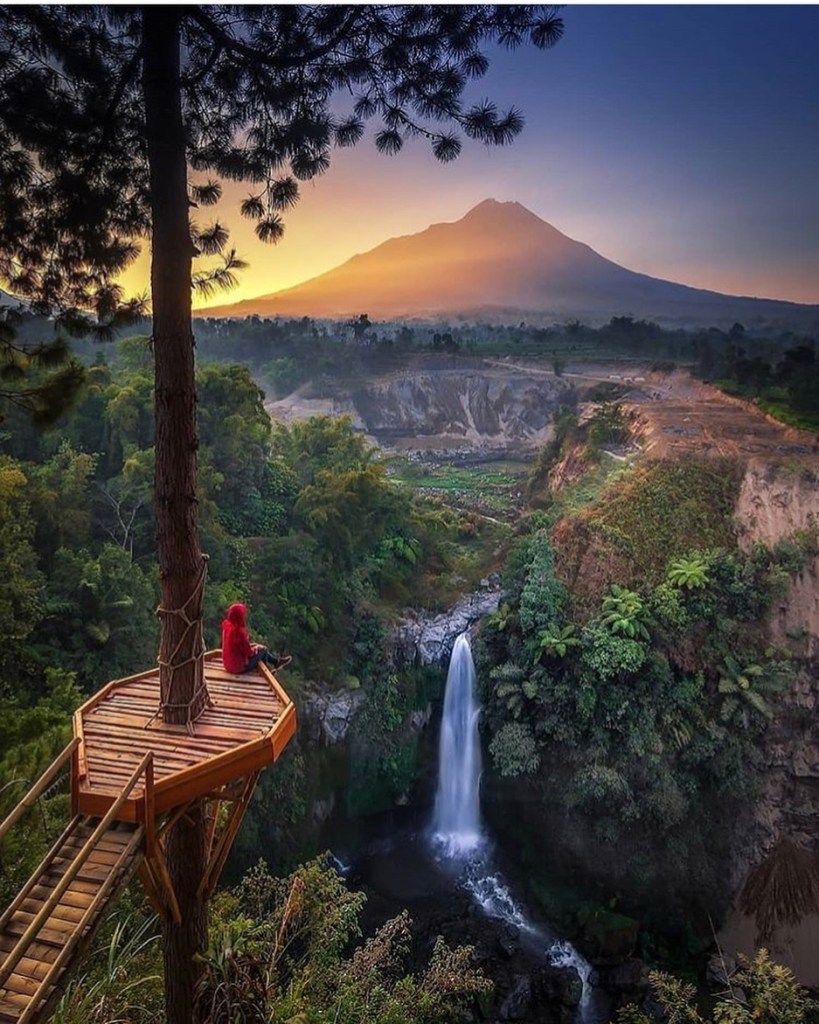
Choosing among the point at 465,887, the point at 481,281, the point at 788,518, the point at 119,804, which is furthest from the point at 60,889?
the point at 481,281

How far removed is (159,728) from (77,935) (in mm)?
970

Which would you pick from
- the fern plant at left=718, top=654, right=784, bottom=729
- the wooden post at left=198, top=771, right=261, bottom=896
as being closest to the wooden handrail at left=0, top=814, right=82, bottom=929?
the wooden post at left=198, top=771, right=261, bottom=896

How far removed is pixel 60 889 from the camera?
90.9 inches

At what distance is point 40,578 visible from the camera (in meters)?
7.76

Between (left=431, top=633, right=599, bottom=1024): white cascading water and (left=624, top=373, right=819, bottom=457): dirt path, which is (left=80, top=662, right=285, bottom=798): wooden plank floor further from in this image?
(left=624, top=373, right=819, bottom=457): dirt path

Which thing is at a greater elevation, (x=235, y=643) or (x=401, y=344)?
(x=401, y=344)

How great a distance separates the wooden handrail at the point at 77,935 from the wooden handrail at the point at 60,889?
0.11 m

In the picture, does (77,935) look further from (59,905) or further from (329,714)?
(329,714)

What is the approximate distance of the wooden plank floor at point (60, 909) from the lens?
2240mm

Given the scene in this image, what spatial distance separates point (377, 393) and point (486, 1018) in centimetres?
1385

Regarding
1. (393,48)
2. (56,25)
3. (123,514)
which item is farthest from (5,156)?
(123,514)

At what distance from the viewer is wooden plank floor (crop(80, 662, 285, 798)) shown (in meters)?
2.84

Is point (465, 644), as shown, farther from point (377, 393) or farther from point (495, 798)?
point (377, 393)

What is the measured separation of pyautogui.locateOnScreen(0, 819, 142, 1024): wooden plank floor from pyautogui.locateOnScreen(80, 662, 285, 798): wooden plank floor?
0.68ft
